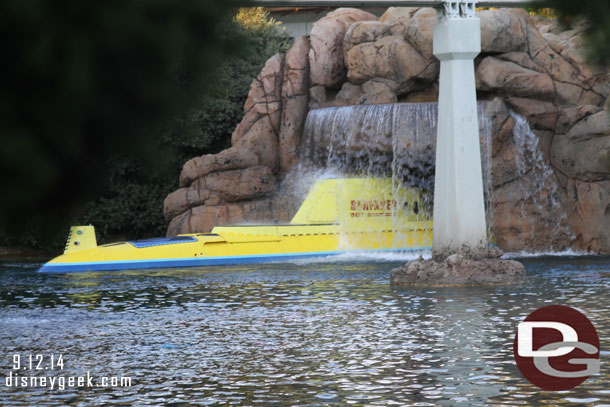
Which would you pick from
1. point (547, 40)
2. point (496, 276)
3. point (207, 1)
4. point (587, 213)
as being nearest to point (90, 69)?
point (207, 1)

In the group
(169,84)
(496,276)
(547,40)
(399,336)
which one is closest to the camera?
(169,84)

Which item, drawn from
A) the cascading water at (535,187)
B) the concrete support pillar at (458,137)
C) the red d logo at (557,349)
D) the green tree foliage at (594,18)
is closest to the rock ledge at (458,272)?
the concrete support pillar at (458,137)

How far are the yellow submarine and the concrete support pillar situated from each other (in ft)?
21.3

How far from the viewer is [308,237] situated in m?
22.7

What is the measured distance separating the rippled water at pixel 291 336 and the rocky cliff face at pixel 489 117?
3780 millimetres

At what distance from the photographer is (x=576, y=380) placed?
7.80m

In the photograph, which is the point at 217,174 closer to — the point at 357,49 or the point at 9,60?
the point at 357,49

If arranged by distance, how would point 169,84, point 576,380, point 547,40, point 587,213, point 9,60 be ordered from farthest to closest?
point 547,40 < point 587,213 < point 576,380 < point 169,84 < point 9,60

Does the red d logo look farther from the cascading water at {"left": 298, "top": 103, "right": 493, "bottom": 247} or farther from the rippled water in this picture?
the cascading water at {"left": 298, "top": 103, "right": 493, "bottom": 247}

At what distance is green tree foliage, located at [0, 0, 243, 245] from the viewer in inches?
72.8

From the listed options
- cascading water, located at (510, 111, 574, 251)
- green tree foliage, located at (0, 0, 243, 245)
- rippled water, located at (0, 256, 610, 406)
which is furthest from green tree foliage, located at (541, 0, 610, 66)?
cascading water, located at (510, 111, 574, 251)

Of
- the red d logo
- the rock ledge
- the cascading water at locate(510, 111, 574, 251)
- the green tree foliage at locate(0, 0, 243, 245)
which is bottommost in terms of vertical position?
the red d logo

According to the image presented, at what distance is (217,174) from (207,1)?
22234mm

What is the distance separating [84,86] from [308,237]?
20876 millimetres
